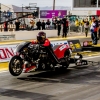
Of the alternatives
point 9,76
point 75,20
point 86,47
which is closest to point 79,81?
point 9,76

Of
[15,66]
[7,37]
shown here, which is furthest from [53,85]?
[7,37]

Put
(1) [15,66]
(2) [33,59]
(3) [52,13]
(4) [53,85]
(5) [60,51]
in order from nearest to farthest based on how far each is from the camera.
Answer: (4) [53,85] < (1) [15,66] < (2) [33,59] < (5) [60,51] < (3) [52,13]

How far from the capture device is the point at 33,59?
1019 centimetres

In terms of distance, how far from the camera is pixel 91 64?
12.9 m

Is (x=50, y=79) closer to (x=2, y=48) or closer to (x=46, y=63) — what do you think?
(x=46, y=63)

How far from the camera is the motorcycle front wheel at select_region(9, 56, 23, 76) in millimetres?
9695

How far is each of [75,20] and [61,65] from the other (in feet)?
83.2

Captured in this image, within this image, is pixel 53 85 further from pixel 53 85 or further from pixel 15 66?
pixel 15 66

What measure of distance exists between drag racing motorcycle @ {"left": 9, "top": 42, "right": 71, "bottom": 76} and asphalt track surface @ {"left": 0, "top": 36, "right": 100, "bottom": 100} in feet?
0.90

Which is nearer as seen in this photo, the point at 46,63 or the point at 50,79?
the point at 50,79

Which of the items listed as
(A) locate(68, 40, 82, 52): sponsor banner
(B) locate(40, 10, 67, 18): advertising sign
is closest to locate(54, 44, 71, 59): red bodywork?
(A) locate(68, 40, 82, 52): sponsor banner

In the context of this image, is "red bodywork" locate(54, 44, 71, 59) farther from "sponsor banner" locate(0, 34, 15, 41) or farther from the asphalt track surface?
"sponsor banner" locate(0, 34, 15, 41)

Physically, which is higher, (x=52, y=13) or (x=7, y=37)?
(x=52, y=13)

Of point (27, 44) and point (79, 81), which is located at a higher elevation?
point (27, 44)
